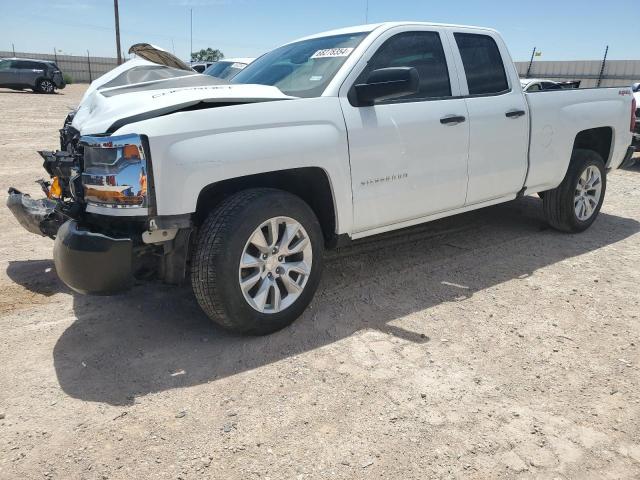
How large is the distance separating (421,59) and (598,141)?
2.79 meters

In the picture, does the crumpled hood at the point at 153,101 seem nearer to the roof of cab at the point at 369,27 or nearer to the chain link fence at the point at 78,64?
the roof of cab at the point at 369,27

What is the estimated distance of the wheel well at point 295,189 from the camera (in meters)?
3.34

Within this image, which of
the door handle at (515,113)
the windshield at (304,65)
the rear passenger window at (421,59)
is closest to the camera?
the windshield at (304,65)

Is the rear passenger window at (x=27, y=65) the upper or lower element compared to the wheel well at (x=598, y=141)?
upper

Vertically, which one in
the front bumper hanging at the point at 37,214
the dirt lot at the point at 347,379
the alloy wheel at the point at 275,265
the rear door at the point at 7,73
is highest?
the rear door at the point at 7,73

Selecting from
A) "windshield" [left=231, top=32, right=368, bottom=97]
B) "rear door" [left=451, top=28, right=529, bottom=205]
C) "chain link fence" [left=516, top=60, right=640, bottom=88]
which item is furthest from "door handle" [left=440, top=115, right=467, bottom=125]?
"chain link fence" [left=516, top=60, right=640, bottom=88]

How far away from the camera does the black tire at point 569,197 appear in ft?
17.6

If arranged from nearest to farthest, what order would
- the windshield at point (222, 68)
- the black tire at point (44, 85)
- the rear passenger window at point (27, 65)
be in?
the windshield at point (222, 68) → the rear passenger window at point (27, 65) → the black tire at point (44, 85)

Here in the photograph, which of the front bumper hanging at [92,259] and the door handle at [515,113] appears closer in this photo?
the front bumper hanging at [92,259]

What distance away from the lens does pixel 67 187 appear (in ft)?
11.4

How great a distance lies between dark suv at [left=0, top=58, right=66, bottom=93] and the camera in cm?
2608

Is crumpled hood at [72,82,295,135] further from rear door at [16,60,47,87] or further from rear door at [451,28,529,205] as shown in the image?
rear door at [16,60,47,87]

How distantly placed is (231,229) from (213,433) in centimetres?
110

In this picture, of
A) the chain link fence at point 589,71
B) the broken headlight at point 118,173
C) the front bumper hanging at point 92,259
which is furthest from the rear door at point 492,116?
the chain link fence at point 589,71
